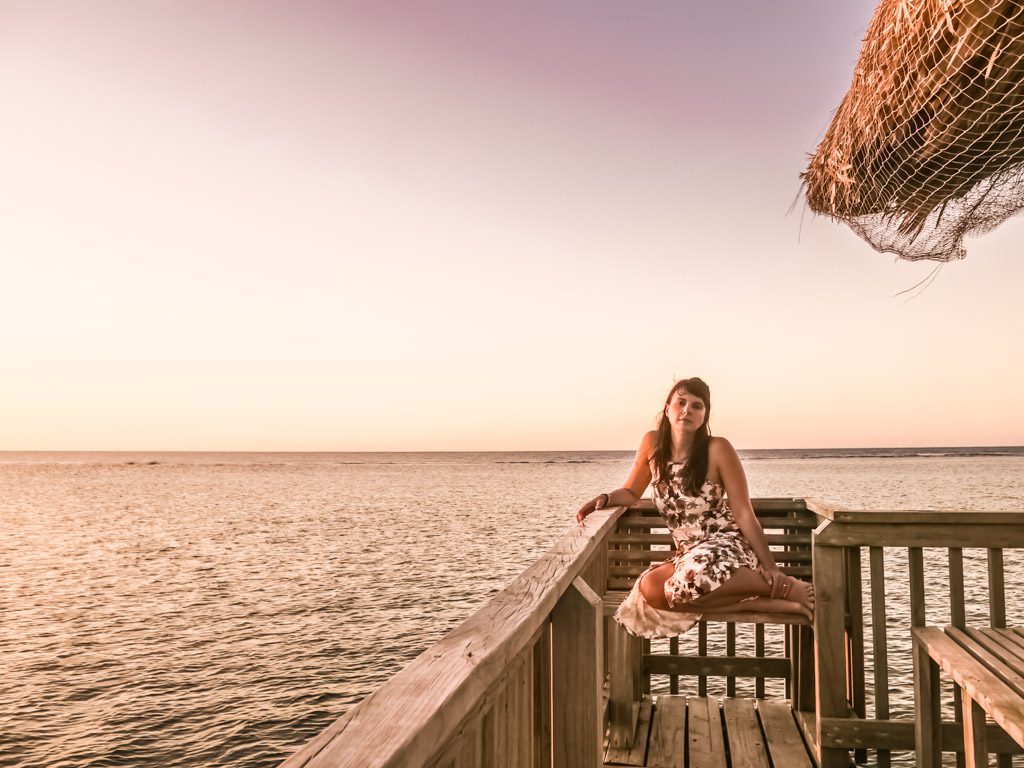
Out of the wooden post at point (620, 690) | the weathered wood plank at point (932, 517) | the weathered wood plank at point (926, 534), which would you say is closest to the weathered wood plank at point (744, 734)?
the wooden post at point (620, 690)

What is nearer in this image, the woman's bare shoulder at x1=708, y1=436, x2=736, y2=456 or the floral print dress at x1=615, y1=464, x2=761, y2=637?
the floral print dress at x1=615, y1=464, x2=761, y2=637

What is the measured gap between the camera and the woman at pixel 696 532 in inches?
142

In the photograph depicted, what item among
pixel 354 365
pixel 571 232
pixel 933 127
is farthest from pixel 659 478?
pixel 354 365

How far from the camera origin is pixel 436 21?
13156 mm

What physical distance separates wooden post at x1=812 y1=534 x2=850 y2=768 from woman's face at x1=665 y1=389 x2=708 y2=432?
87cm

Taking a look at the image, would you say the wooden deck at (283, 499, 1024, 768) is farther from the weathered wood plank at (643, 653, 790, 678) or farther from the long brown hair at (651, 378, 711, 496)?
the long brown hair at (651, 378, 711, 496)

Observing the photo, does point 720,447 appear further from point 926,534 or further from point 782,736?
point 782,736

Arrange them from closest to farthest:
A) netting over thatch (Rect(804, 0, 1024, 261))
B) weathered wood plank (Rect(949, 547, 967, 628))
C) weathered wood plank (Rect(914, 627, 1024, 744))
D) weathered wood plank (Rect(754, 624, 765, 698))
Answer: netting over thatch (Rect(804, 0, 1024, 261)) < weathered wood plank (Rect(914, 627, 1024, 744)) < weathered wood plank (Rect(949, 547, 967, 628)) < weathered wood plank (Rect(754, 624, 765, 698))

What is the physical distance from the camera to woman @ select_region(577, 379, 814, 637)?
360 centimetres

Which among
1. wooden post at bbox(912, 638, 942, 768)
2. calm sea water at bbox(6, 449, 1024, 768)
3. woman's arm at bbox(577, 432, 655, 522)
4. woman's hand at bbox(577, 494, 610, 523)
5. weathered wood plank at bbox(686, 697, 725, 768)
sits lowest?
calm sea water at bbox(6, 449, 1024, 768)

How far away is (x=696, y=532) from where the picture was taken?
4.04m

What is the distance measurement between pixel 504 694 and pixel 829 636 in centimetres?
249

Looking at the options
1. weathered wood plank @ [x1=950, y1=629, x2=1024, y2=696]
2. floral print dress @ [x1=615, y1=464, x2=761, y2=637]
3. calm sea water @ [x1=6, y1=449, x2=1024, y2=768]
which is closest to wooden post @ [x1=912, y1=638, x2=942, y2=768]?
weathered wood plank @ [x1=950, y1=629, x2=1024, y2=696]

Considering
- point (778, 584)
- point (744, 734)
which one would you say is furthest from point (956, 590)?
point (744, 734)
